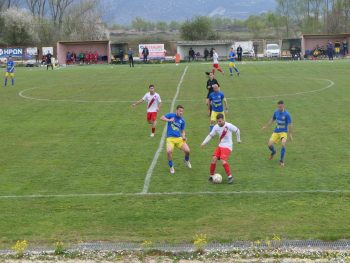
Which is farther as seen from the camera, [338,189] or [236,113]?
[236,113]

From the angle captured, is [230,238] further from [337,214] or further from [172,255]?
[337,214]

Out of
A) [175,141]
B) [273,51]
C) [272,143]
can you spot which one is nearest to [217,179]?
[175,141]

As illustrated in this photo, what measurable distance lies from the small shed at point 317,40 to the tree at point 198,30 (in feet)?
98.2

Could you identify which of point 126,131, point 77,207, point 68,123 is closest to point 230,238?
point 77,207

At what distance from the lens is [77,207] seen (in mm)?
15211

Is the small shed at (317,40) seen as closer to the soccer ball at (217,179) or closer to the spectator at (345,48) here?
the spectator at (345,48)

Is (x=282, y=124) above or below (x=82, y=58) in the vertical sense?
below

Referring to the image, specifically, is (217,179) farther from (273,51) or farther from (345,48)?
(273,51)

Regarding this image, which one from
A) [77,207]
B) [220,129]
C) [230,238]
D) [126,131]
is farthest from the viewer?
[126,131]

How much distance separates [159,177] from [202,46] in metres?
63.1

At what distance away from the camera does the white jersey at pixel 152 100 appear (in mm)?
24344

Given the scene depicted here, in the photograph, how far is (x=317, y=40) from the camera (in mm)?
74375

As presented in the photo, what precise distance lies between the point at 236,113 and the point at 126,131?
246 inches

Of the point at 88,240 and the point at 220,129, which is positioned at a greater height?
the point at 220,129
